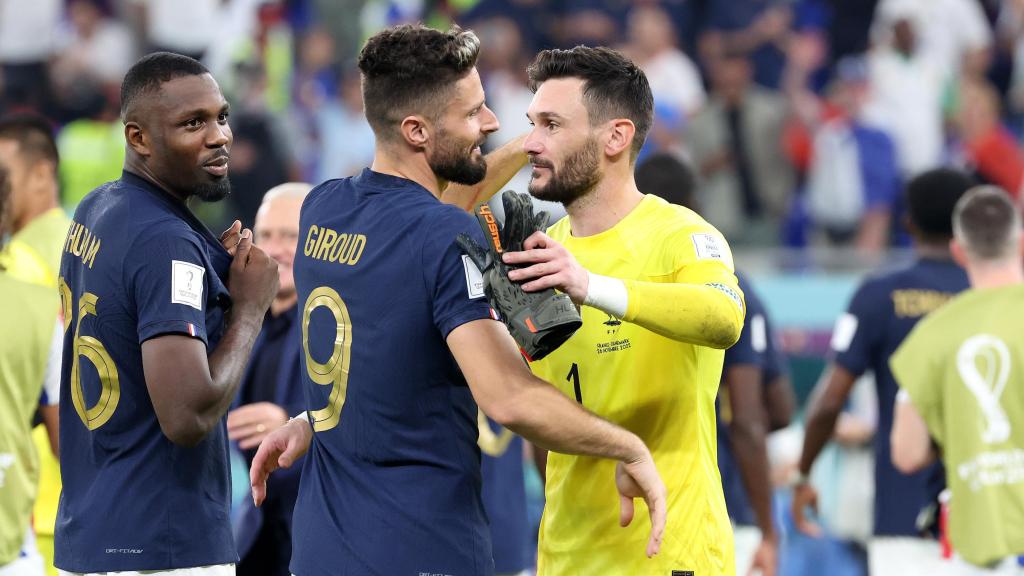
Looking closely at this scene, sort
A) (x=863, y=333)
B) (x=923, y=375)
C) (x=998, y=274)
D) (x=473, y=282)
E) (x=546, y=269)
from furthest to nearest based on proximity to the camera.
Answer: (x=863, y=333), (x=998, y=274), (x=923, y=375), (x=473, y=282), (x=546, y=269)

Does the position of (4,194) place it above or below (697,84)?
below

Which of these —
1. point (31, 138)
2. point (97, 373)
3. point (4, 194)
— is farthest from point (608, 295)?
point (31, 138)

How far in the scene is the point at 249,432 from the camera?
18.1 feet

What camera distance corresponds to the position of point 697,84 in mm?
13977

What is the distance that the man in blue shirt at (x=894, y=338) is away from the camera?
691 centimetres

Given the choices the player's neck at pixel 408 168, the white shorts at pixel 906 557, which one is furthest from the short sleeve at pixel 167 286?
the white shorts at pixel 906 557

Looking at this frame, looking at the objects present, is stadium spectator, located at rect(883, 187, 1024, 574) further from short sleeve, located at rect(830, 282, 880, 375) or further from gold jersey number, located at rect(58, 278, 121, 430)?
gold jersey number, located at rect(58, 278, 121, 430)

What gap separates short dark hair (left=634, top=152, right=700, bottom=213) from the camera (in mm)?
6992

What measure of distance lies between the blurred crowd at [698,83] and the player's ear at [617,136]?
27.6ft

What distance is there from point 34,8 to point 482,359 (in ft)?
40.3

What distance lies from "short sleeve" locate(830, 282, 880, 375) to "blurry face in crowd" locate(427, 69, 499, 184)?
10.8 feet

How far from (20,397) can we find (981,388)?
3.54 metres

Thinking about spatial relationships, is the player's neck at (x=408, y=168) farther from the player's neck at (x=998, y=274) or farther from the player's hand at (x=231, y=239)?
the player's neck at (x=998, y=274)

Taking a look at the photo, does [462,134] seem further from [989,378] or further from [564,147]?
[989,378]
